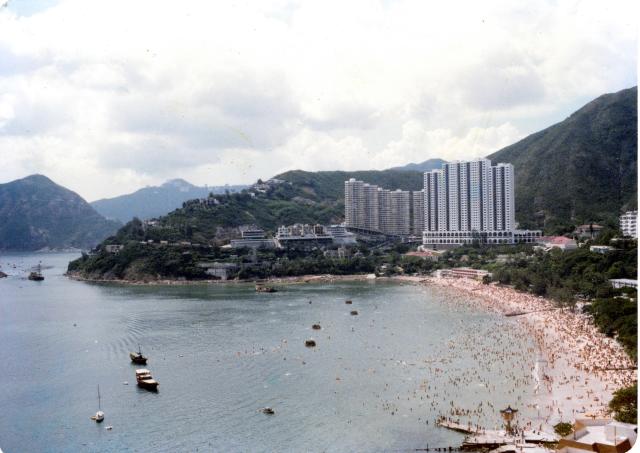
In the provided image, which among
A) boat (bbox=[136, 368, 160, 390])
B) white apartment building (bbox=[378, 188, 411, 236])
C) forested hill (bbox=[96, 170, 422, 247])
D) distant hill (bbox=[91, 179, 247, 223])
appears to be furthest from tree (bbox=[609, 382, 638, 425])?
distant hill (bbox=[91, 179, 247, 223])

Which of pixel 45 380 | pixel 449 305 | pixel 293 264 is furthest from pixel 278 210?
pixel 45 380

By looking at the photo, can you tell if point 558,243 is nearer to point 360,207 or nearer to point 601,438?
point 360,207

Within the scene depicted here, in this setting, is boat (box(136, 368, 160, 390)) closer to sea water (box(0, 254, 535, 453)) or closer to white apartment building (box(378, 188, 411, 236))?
sea water (box(0, 254, 535, 453))

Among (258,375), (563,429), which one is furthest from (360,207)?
(563,429)

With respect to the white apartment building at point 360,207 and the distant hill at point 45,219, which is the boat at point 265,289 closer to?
the white apartment building at point 360,207

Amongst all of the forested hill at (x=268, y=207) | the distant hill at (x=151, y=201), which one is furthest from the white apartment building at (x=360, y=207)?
the distant hill at (x=151, y=201)

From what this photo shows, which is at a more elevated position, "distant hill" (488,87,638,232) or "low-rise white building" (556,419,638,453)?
"distant hill" (488,87,638,232)
